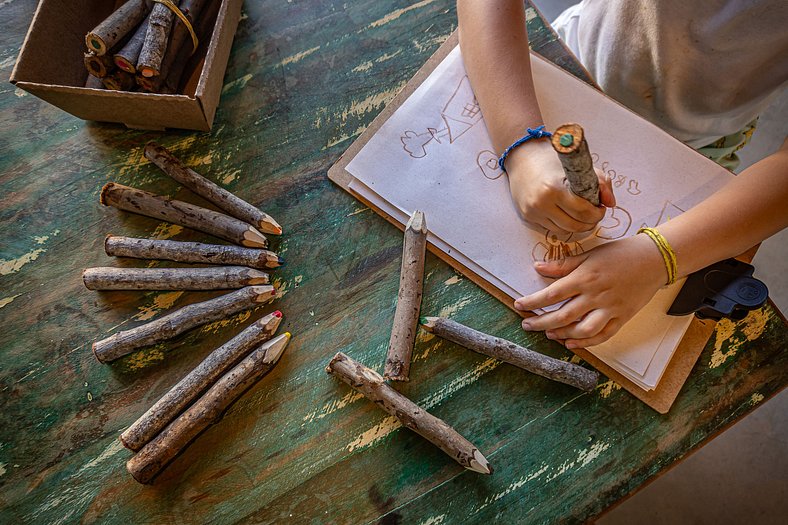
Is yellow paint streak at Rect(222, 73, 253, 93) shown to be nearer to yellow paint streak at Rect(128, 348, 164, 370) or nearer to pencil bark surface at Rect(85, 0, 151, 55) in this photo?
pencil bark surface at Rect(85, 0, 151, 55)

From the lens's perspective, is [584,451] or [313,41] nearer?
[584,451]

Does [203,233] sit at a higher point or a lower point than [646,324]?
higher

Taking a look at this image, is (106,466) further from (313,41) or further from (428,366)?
(313,41)

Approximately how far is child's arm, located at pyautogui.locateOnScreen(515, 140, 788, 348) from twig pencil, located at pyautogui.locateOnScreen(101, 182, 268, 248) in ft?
1.08

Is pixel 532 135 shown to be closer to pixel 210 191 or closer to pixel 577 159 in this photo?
pixel 577 159

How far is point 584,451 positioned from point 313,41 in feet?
1.94

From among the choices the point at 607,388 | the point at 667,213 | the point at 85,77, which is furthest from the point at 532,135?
the point at 85,77

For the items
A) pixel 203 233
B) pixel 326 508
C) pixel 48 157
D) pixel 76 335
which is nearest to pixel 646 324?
pixel 326 508

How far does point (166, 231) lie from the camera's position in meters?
0.58

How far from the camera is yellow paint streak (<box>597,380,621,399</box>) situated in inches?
20.6

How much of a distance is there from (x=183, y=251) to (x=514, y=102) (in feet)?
1.34

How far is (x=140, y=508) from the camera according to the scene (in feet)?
1.60

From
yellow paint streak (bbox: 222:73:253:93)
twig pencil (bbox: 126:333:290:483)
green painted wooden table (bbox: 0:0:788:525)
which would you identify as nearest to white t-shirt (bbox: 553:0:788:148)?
green painted wooden table (bbox: 0:0:788:525)

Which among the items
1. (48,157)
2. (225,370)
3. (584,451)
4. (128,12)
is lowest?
(584,451)
